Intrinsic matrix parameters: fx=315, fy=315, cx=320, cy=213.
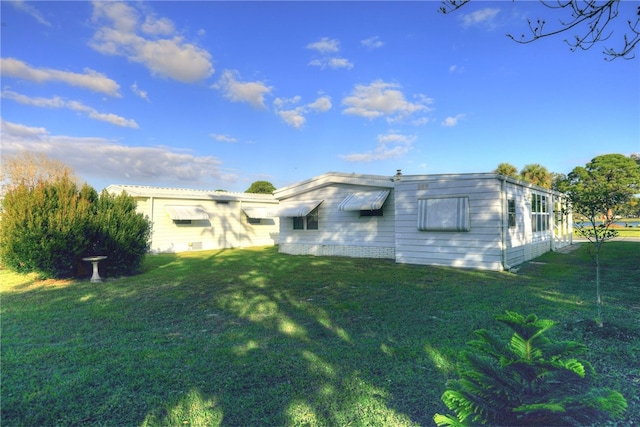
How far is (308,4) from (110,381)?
10165 mm

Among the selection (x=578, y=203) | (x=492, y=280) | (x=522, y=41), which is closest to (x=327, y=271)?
(x=492, y=280)

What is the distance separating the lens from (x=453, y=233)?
34.6ft

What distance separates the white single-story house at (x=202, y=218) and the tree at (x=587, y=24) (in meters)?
16.2

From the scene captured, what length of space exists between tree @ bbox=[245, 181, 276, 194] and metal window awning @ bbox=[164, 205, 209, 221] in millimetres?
25900

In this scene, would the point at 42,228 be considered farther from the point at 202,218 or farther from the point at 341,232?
the point at 341,232

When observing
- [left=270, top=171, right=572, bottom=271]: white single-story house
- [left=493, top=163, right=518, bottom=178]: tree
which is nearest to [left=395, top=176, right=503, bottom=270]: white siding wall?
[left=270, top=171, right=572, bottom=271]: white single-story house

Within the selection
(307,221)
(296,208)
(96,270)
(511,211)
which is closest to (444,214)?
(511,211)

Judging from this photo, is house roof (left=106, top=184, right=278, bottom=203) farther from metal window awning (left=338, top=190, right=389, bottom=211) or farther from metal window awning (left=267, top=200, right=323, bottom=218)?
metal window awning (left=338, top=190, right=389, bottom=211)

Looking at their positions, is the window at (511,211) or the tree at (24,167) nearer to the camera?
the window at (511,211)

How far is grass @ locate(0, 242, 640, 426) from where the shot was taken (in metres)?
2.70

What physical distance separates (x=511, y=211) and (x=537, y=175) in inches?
1010

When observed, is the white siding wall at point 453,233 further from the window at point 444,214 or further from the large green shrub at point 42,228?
the large green shrub at point 42,228

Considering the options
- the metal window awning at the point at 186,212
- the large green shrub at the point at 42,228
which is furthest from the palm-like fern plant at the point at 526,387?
the metal window awning at the point at 186,212

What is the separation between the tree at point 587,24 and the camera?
2.86 metres
